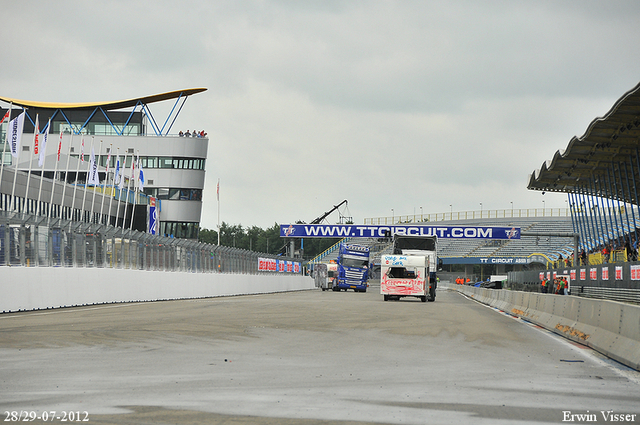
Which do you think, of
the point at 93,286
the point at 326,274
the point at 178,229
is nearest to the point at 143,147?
the point at 178,229

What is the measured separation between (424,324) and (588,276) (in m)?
18.6

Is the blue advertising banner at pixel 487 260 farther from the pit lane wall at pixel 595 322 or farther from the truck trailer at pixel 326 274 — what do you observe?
the pit lane wall at pixel 595 322

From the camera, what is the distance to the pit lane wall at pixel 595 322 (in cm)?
1098

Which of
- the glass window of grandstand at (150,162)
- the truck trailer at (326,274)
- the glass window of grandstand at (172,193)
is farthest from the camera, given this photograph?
the glass window of grandstand at (172,193)

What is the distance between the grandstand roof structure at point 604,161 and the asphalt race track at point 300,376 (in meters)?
22.9

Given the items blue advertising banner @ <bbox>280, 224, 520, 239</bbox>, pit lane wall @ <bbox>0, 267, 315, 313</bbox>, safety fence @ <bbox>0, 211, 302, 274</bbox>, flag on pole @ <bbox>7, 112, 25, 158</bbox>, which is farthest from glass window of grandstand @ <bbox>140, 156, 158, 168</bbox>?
flag on pole @ <bbox>7, 112, 25, 158</bbox>

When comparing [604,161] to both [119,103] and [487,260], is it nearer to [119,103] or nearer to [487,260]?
[119,103]

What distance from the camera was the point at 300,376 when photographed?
909 centimetres

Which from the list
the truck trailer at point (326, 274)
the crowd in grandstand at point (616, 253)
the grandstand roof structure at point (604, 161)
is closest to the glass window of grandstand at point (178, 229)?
the truck trailer at point (326, 274)

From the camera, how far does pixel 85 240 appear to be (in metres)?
26.2

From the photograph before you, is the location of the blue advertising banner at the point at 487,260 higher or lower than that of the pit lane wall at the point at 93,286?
higher

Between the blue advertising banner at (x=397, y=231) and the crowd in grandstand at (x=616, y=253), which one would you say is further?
the blue advertising banner at (x=397, y=231)

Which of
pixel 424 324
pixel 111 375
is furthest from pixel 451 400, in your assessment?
pixel 424 324

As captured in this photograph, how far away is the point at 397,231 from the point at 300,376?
256 ft
